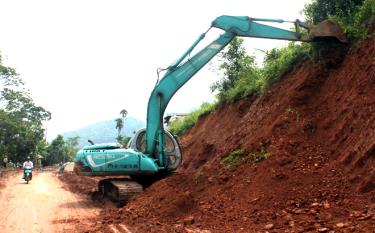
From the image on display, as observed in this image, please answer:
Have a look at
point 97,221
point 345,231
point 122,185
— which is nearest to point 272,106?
point 122,185

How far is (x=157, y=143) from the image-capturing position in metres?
15.7

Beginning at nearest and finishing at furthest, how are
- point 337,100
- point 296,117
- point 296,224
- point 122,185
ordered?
point 296,224, point 337,100, point 296,117, point 122,185

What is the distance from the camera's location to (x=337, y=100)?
12469 mm

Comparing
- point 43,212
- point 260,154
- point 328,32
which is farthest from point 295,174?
point 43,212

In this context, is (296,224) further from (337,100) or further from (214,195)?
(337,100)

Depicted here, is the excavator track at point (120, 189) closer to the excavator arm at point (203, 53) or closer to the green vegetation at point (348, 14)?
the excavator arm at point (203, 53)

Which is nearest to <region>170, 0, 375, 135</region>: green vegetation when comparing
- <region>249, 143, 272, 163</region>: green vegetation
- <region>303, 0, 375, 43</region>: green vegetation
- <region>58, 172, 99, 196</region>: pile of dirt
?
<region>303, 0, 375, 43</region>: green vegetation

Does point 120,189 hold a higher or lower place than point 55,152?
lower

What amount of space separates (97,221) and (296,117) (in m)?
6.13

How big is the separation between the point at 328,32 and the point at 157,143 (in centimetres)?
644

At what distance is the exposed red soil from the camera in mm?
9102

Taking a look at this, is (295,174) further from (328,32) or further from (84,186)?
(84,186)

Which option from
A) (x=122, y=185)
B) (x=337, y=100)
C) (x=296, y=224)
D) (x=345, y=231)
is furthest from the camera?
(x=122, y=185)

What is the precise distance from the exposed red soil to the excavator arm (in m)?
1.04
